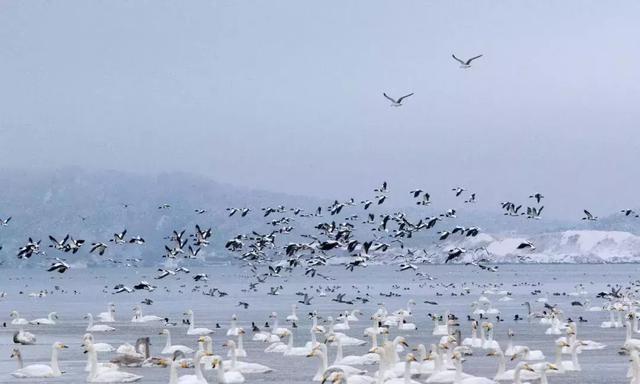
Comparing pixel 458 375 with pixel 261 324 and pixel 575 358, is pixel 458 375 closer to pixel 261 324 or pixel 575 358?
pixel 575 358

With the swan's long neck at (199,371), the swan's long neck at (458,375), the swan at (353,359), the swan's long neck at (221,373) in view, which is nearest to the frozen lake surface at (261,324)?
the swan at (353,359)

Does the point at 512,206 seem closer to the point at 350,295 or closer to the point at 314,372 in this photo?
the point at 314,372

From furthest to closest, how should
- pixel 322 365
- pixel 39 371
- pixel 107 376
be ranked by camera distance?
pixel 39 371
pixel 107 376
pixel 322 365

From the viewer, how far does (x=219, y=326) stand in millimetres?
58625

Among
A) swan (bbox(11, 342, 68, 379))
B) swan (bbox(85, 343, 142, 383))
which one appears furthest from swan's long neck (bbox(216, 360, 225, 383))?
swan (bbox(11, 342, 68, 379))

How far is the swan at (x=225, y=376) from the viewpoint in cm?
3253

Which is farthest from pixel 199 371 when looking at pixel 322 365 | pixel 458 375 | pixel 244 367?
pixel 458 375

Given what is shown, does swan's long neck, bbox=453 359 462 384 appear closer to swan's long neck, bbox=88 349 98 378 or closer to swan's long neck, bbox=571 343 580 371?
swan's long neck, bbox=571 343 580 371

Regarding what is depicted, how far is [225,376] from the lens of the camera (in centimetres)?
3275

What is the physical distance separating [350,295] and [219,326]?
47.8 m

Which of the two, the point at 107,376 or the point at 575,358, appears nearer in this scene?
the point at 107,376

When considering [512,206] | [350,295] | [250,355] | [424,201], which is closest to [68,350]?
[250,355]

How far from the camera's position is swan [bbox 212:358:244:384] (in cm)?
3253

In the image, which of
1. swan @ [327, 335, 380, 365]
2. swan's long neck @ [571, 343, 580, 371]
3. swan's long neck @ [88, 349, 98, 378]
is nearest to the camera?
swan's long neck @ [88, 349, 98, 378]
